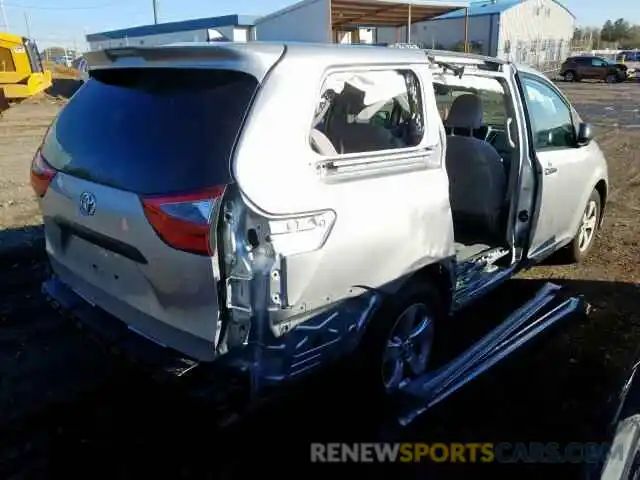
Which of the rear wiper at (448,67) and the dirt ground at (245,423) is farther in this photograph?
the rear wiper at (448,67)

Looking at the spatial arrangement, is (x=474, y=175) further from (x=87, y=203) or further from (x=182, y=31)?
(x=182, y=31)

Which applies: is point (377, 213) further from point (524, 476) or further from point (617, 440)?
point (524, 476)

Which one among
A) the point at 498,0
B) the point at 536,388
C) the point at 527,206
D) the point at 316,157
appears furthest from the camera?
the point at 498,0

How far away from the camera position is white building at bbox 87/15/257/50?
29506mm

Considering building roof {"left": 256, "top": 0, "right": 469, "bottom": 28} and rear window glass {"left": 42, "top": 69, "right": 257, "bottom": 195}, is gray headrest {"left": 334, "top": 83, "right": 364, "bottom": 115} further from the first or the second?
building roof {"left": 256, "top": 0, "right": 469, "bottom": 28}

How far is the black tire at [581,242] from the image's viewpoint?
16.9 ft

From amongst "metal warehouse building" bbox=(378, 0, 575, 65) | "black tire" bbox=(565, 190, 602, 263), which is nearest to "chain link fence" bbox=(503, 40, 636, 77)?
"metal warehouse building" bbox=(378, 0, 575, 65)

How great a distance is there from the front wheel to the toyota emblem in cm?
145

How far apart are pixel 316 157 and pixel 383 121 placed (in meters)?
1.35

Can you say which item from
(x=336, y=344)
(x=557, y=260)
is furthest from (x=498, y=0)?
(x=336, y=344)

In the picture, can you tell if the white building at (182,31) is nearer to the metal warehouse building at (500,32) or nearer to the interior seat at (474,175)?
the metal warehouse building at (500,32)

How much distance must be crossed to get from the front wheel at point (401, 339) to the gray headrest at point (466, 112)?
1740mm

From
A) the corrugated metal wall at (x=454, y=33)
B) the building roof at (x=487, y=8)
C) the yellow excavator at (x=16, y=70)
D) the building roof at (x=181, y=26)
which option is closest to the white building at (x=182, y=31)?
the building roof at (x=181, y=26)

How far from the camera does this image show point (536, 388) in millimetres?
3336
